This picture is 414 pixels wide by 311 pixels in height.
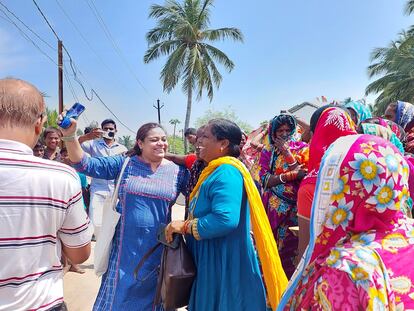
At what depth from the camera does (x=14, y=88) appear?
3.93ft

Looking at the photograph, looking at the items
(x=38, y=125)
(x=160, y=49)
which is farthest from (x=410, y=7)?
(x=38, y=125)

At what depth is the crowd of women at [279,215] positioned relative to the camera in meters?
1.11

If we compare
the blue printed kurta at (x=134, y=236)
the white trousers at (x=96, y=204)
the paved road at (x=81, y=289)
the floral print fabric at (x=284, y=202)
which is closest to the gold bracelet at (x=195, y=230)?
the blue printed kurta at (x=134, y=236)

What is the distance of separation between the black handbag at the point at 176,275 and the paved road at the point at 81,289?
185cm

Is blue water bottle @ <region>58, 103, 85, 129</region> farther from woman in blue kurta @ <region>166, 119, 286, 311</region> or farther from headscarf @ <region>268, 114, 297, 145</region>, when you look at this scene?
headscarf @ <region>268, 114, 297, 145</region>

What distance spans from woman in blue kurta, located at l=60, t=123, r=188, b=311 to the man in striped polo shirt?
100 centimetres

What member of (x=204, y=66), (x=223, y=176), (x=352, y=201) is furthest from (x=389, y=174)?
(x=204, y=66)

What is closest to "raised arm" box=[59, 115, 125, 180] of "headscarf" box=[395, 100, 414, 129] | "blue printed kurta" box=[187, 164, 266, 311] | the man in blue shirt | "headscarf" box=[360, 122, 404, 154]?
"blue printed kurta" box=[187, 164, 266, 311]

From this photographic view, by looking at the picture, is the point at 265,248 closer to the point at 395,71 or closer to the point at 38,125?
the point at 38,125

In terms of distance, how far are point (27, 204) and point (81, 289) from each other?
312 centimetres

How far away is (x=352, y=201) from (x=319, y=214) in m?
0.16

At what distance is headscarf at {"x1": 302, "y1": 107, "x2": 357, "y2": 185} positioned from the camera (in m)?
1.93

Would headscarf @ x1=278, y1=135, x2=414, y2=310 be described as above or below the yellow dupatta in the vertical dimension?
above

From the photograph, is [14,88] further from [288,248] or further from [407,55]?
[407,55]
